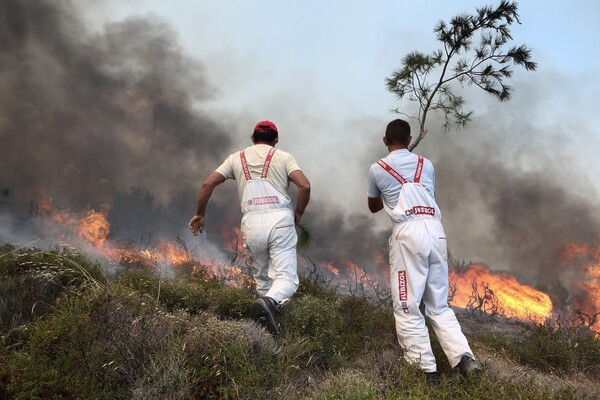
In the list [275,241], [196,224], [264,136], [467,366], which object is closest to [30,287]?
[196,224]

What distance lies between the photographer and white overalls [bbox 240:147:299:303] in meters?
5.04

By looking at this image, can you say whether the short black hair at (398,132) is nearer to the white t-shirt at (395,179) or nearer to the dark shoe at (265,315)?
the white t-shirt at (395,179)

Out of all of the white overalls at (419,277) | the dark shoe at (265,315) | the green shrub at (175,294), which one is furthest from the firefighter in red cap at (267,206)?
the white overalls at (419,277)

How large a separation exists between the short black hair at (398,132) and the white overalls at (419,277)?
0.51 metres

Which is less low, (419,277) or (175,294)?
(175,294)

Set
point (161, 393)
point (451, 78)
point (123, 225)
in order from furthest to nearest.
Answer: point (123, 225), point (451, 78), point (161, 393)

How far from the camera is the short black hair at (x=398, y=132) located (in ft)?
15.4

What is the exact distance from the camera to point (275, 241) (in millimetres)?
5051

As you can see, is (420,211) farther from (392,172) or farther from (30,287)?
(30,287)

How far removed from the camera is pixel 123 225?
680 inches

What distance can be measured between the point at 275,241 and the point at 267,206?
15.1 inches

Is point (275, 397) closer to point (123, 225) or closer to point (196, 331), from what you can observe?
point (196, 331)

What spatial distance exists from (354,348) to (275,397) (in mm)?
1884

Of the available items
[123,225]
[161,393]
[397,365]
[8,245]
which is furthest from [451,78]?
[123,225]
